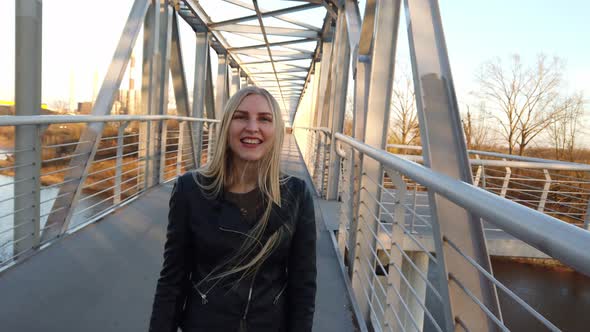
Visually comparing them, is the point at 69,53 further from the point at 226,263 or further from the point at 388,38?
the point at 226,263

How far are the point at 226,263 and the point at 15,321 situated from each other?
1.28 meters

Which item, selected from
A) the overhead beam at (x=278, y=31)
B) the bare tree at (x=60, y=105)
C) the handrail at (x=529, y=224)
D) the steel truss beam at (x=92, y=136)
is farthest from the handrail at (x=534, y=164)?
the overhead beam at (x=278, y=31)

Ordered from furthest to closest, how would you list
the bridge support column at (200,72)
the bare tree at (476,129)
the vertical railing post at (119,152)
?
the bare tree at (476,129) < the bridge support column at (200,72) < the vertical railing post at (119,152)

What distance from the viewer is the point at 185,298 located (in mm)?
1241

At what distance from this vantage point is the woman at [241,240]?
1.16 metres

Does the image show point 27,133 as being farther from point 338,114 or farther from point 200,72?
point 200,72

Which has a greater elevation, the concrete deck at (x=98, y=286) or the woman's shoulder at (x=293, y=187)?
the woman's shoulder at (x=293, y=187)

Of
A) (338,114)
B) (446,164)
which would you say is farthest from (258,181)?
(338,114)

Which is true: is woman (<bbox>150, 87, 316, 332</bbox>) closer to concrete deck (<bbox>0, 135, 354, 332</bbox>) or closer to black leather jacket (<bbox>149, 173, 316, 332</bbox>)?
black leather jacket (<bbox>149, 173, 316, 332</bbox>)

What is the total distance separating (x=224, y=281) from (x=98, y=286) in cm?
144

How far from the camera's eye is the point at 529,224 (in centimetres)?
62

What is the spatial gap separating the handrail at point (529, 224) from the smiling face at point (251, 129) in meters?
0.50

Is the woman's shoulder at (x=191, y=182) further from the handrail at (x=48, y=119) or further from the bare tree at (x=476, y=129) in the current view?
the bare tree at (x=476, y=129)

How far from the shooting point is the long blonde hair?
1.15m
